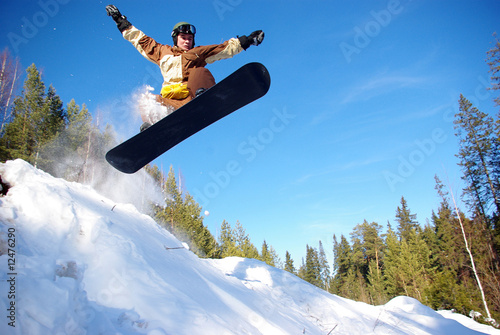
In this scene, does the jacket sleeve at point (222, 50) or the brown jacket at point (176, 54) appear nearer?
the brown jacket at point (176, 54)

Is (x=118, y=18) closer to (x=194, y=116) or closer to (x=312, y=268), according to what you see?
(x=194, y=116)

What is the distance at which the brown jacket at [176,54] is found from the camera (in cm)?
369

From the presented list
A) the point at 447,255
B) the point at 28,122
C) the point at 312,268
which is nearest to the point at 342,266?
the point at 312,268

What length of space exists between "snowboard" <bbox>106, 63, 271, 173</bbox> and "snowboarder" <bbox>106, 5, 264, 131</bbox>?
26 cm

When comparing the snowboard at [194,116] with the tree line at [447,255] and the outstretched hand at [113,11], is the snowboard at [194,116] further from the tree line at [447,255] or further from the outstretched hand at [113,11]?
the tree line at [447,255]

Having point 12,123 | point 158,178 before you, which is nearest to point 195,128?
point 12,123

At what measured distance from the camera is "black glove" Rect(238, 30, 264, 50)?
147 inches

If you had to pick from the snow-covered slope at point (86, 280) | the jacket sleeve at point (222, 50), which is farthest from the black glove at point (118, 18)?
the snow-covered slope at point (86, 280)

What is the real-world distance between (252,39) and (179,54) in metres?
1.13

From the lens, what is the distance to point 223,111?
12.2ft

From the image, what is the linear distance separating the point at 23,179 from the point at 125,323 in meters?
2.76

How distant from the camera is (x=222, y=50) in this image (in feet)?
12.6

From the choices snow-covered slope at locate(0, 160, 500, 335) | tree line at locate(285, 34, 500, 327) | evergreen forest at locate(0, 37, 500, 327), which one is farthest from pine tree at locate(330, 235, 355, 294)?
snow-covered slope at locate(0, 160, 500, 335)

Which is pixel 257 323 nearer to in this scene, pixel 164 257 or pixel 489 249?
pixel 164 257
